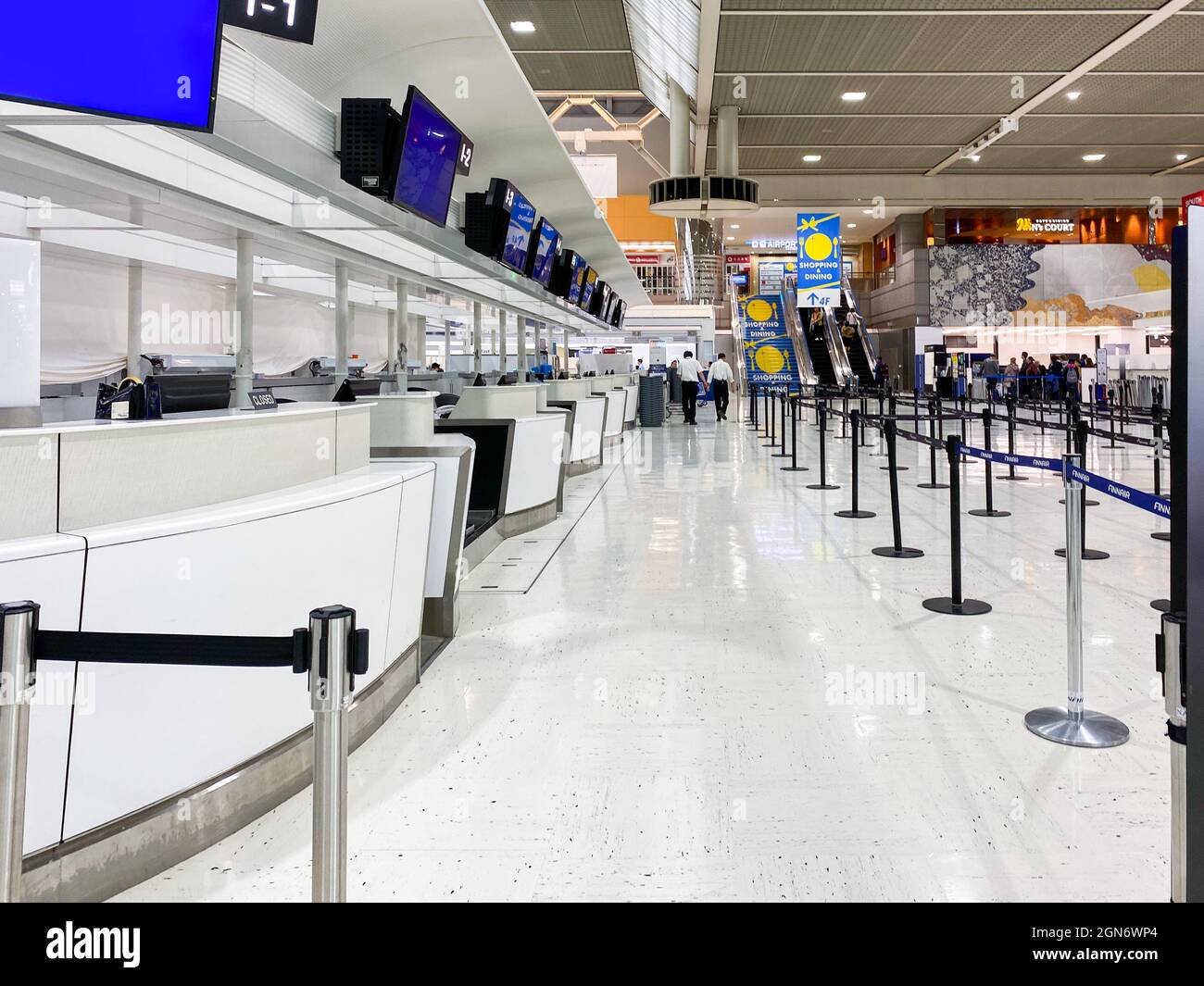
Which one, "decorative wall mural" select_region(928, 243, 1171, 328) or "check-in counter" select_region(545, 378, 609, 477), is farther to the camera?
"decorative wall mural" select_region(928, 243, 1171, 328)

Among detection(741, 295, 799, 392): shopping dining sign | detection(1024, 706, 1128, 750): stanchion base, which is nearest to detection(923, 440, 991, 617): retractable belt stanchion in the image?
detection(1024, 706, 1128, 750): stanchion base

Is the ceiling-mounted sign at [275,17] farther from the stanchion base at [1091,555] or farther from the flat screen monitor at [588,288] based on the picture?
the flat screen monitor at [588,288]

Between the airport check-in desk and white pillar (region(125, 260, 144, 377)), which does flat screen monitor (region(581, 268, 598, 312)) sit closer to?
white pillar (region(125, 260, 144, 377))

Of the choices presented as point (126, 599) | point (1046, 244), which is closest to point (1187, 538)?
point (126, 599)

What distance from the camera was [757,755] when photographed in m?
3.00

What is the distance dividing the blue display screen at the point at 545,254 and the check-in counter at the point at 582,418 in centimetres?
141

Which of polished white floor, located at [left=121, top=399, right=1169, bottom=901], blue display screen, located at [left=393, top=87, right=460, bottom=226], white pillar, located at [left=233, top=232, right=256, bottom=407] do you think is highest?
blue display screen, located at [left=393, top=87, right=460, bottom=226]

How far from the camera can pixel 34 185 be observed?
21.1 feet

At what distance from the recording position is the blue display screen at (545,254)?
11.0m

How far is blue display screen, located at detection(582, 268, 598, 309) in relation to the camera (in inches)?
652

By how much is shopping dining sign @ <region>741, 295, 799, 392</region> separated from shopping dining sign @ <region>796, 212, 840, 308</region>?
8.39 m

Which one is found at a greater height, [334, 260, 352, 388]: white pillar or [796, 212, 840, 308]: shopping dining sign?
[796, 212, 840, 308]: shopping dining sign

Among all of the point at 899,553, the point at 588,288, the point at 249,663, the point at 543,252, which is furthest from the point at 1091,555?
the point at 588,288

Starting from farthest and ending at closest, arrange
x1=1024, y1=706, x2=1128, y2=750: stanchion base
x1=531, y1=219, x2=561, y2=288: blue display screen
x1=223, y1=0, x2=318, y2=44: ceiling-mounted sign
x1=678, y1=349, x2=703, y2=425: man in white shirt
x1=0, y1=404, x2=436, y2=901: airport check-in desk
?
x1=678, y1=349, x2=703, y2=425: man in white shirt → x1=531, y1=219, x2=561, y2=288: blue display screen → x1=223, y1=0, x2=318, y2=44: ceiling-mounted sign → x1=1024, y1=706, x2=1128, y2=750: stanchion base → x1=0, y1=404, x2=436, y2=901: airport check-in desk
